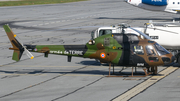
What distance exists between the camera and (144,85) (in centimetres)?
1927

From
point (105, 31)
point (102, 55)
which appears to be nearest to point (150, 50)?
point (102, 55)

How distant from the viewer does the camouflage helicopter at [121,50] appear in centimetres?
2086

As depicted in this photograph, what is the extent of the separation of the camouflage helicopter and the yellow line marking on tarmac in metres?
0.73

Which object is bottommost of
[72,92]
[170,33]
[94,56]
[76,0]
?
[72,92]

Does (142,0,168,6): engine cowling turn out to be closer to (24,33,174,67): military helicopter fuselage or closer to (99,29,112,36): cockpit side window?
(99,29,112,36): cockpit side window

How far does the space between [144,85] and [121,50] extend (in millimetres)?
3137

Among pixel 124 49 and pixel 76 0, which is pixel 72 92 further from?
pixel 76 0

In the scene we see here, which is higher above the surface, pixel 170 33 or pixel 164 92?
pixel 170 33

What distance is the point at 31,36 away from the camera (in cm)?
4228

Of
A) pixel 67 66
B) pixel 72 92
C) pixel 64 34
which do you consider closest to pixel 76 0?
pixel 64 34

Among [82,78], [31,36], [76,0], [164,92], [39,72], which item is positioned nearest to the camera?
[164,92]

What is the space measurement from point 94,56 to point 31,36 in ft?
72.9

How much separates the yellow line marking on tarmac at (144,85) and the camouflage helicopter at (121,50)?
2.41 ft

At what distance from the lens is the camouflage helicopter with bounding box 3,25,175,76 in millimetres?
20859
